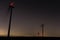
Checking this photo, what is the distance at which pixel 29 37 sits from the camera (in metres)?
4.20

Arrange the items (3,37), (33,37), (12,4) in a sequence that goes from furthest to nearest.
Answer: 1. (33,37)
2. (3,37)
3. (12,4)

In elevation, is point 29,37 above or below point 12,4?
below

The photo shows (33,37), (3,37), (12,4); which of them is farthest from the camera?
(33,37)

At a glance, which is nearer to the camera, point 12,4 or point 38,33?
point 12,4

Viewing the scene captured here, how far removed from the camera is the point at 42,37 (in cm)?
424

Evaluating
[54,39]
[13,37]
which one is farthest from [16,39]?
[54,39]

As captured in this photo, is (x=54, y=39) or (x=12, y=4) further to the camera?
(x=54, y=39)

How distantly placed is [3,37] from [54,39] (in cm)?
190

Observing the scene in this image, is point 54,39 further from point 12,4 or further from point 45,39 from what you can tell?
point 12,4

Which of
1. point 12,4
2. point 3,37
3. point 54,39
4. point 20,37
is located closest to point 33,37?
point 20,37

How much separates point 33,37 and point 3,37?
1.09 m

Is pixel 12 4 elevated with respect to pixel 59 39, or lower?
elevated

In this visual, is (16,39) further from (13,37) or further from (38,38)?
(38,38)

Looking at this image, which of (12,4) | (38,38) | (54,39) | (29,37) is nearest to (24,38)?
(29,37)
